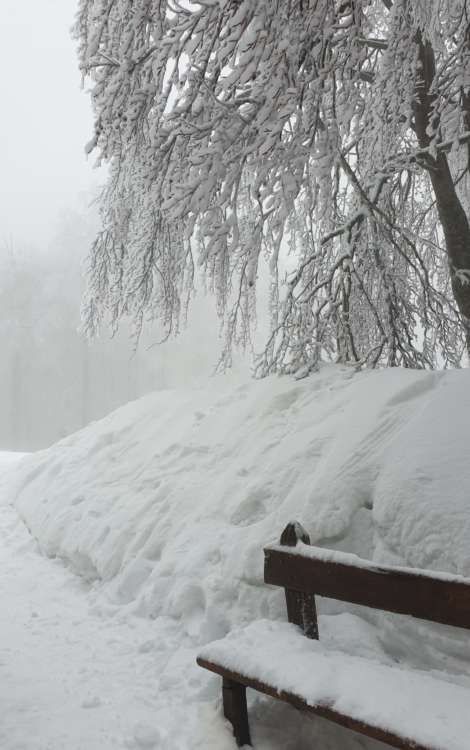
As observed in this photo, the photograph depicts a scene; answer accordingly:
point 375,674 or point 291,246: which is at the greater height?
point 291,246

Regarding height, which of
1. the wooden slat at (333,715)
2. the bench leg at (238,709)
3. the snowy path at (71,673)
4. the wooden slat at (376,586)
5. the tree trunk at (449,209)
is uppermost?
the tree trunk at (449,209)

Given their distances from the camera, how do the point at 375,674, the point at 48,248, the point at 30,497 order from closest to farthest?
1. the point at 375,674
2. the point at 30,497
3. the point at 48,248

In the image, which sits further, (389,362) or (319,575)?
(389,362)

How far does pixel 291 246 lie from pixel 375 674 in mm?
5292

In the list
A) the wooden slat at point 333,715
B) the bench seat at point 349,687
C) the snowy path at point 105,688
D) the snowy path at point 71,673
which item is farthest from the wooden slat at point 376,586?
the snowy path at point 71,673

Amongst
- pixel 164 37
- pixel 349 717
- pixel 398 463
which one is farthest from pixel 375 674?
pixel 164 37

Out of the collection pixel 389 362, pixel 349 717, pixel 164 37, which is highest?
pixel 164 37

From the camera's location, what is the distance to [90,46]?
3.50m

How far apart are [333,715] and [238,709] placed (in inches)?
27.0

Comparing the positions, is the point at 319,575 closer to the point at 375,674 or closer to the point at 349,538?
the point at 375,674

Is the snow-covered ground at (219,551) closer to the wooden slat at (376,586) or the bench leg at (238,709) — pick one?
the bench leg at (238,709)

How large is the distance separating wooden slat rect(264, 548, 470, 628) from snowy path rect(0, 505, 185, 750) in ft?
3.06

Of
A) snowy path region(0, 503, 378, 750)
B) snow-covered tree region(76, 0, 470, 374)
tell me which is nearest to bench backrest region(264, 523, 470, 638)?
snowy path region(0, 503, 378, 750)

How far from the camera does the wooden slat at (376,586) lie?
2.08 meters
